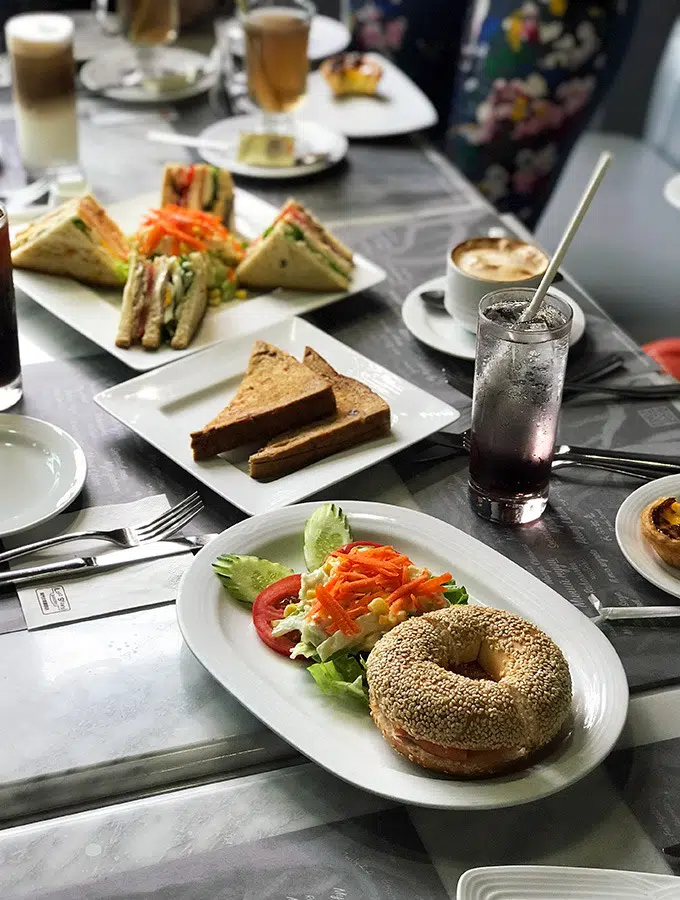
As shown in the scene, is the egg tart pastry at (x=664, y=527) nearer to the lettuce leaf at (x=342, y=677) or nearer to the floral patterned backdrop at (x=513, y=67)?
the lettuce leaf at (x=342, y=677)

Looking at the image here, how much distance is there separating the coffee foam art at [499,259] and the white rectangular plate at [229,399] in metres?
0.26

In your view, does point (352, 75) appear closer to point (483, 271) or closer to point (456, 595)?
point (483, 271)

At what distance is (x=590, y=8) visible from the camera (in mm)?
2893

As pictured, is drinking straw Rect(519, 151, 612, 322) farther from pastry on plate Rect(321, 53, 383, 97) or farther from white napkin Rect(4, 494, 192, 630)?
pastry on plate Rect(321, 53, 383, 97)

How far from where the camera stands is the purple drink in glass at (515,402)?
4.29 ft

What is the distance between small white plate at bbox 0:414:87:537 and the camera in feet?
4.39

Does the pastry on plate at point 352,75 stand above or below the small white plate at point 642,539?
below

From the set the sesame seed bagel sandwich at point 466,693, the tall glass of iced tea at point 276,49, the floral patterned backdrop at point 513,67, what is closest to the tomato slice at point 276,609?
the sesame seed bagel sandwich at point 466,693

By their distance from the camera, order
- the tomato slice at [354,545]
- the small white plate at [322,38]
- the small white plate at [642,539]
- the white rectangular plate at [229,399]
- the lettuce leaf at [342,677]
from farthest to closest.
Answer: the small white plate at [322,38], the white rectangular plate at [229,399], the small white plate at [642,539], the tomato slice at [354,545], the lettuce leaf at [342,677]

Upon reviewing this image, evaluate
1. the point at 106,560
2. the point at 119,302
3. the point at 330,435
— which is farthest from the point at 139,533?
the point at 119,302

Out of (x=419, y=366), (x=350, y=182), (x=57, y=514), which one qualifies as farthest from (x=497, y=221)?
(x=57, y=514)

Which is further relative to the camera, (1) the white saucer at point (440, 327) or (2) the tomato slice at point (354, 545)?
(1) the white saucer at point (440, 327)

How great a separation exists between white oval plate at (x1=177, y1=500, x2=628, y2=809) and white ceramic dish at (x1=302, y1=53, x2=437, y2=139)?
59.8 inches

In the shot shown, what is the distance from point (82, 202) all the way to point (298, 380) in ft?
2.09
